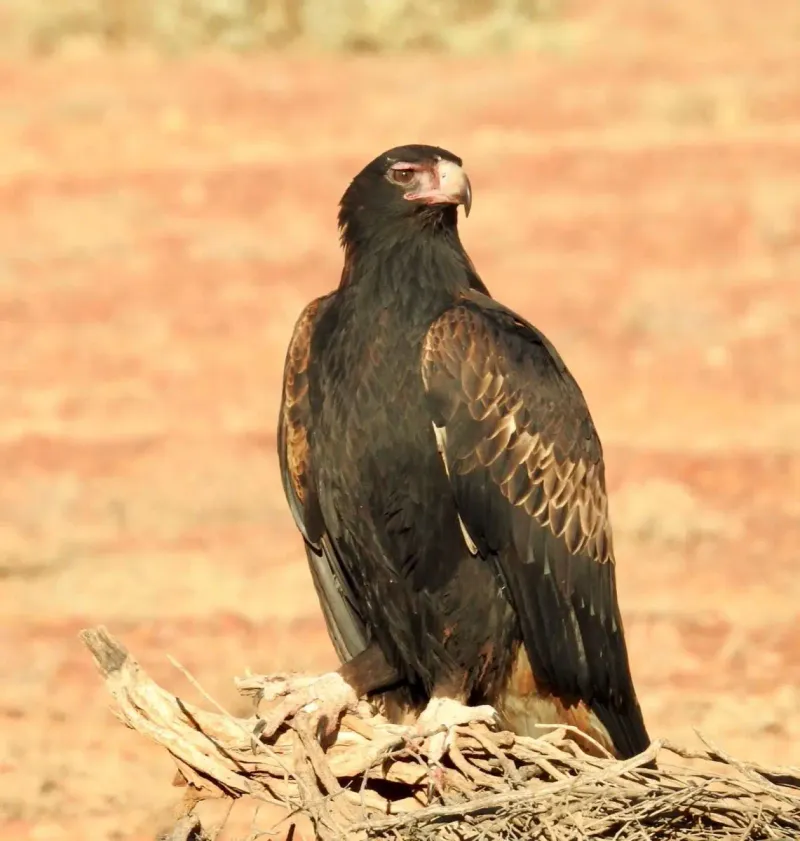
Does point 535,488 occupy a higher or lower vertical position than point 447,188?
lower

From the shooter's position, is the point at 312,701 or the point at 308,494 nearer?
the point at 312,701

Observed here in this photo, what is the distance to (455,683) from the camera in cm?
638

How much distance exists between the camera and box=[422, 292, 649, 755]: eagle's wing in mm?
6289

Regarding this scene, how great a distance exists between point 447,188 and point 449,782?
2017 mm

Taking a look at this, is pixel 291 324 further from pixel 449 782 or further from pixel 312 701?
pixel 449 782

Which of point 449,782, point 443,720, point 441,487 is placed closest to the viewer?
point 449,782

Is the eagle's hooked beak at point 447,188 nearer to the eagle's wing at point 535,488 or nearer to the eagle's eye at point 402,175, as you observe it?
the eagle's eye at point 402,175

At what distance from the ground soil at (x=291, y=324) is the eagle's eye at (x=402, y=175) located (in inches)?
133

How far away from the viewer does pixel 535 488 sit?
6.57m

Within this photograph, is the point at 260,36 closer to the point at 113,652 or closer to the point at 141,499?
the point at 141,499

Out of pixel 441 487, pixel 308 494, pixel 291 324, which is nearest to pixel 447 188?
pixel 441 487

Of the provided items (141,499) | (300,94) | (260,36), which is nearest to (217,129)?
(300,94)

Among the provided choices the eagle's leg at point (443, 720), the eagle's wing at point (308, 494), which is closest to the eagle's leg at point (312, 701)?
the eagle's leg at point (443, 720)

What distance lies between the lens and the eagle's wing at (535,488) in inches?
248
